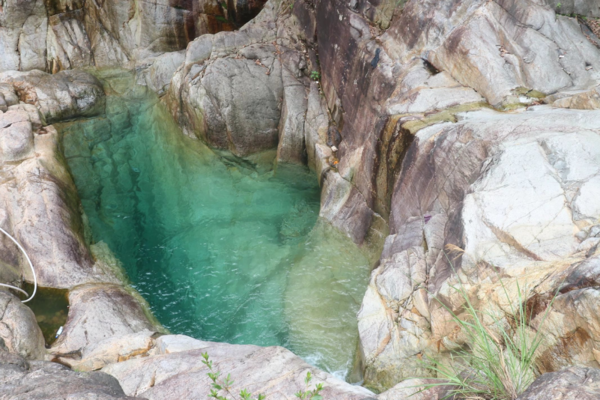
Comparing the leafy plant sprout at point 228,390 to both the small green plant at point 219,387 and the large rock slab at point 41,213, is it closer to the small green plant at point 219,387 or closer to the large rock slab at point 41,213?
the small green plant at point 219,387

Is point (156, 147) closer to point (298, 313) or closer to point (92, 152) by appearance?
point (92, 152)

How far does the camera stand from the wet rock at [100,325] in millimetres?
6125

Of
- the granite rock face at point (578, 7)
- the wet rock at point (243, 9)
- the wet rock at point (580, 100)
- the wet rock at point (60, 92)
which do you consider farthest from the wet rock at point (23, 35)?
the wet rock at point (580, 100)

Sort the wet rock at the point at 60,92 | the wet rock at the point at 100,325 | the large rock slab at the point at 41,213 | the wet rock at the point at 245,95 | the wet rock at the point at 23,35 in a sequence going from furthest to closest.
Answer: the wet rock at the point at 23,35
the wet rock at the point at 60,92
the wet rock at the point at 245,95
the large rock slab at the point at 41,213
the wet rock at the point at 100,325

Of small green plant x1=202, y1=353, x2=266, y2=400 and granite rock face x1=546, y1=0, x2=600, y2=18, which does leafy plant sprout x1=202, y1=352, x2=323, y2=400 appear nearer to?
small green plant x1=202, y1=353, x2=266, y2=400

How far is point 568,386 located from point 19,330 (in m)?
6.35

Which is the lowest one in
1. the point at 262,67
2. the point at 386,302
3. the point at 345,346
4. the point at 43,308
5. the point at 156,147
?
the point at 345,346

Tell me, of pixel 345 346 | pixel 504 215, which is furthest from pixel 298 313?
pixel 504 215

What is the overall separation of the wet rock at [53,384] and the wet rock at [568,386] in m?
2.96

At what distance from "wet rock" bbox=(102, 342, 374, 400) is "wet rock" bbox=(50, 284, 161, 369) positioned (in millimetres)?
667

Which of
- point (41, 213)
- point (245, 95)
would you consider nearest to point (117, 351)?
point (41, 213)

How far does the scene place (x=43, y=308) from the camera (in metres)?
7.50

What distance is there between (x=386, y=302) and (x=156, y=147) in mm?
7924

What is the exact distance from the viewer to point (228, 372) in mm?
4922
